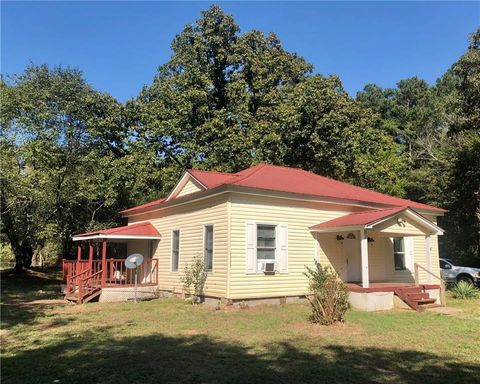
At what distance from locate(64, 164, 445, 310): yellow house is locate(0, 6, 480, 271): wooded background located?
267 inches

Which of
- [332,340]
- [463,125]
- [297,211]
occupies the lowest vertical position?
[332,340]

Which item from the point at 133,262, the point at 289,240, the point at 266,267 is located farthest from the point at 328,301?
the point at 133,262

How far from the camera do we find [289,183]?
1612cm

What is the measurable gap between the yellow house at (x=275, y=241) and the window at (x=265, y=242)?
0.03 meters

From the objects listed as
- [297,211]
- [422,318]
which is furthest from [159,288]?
[422,318]

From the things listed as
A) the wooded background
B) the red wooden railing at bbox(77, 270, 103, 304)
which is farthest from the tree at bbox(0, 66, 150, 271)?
the red wooden railing at bbox(77, 270, 103, 304)

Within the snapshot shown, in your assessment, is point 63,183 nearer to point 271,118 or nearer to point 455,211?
point 271,118

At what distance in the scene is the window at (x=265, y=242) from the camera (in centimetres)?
1421

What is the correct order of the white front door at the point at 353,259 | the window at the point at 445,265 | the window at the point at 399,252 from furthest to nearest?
the window at the point at 445,265
the window at the point at 399,252
the white front door at the point at 353,259

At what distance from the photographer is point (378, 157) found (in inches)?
1250

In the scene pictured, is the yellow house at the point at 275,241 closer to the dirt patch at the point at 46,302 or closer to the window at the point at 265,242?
the window at the point at 265,242

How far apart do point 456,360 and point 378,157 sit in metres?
26.0

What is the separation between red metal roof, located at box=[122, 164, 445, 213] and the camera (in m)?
14.8

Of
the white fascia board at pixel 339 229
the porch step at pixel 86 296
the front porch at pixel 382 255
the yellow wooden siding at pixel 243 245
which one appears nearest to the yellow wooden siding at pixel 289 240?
the yellow wooden siding at pixel 243 245
